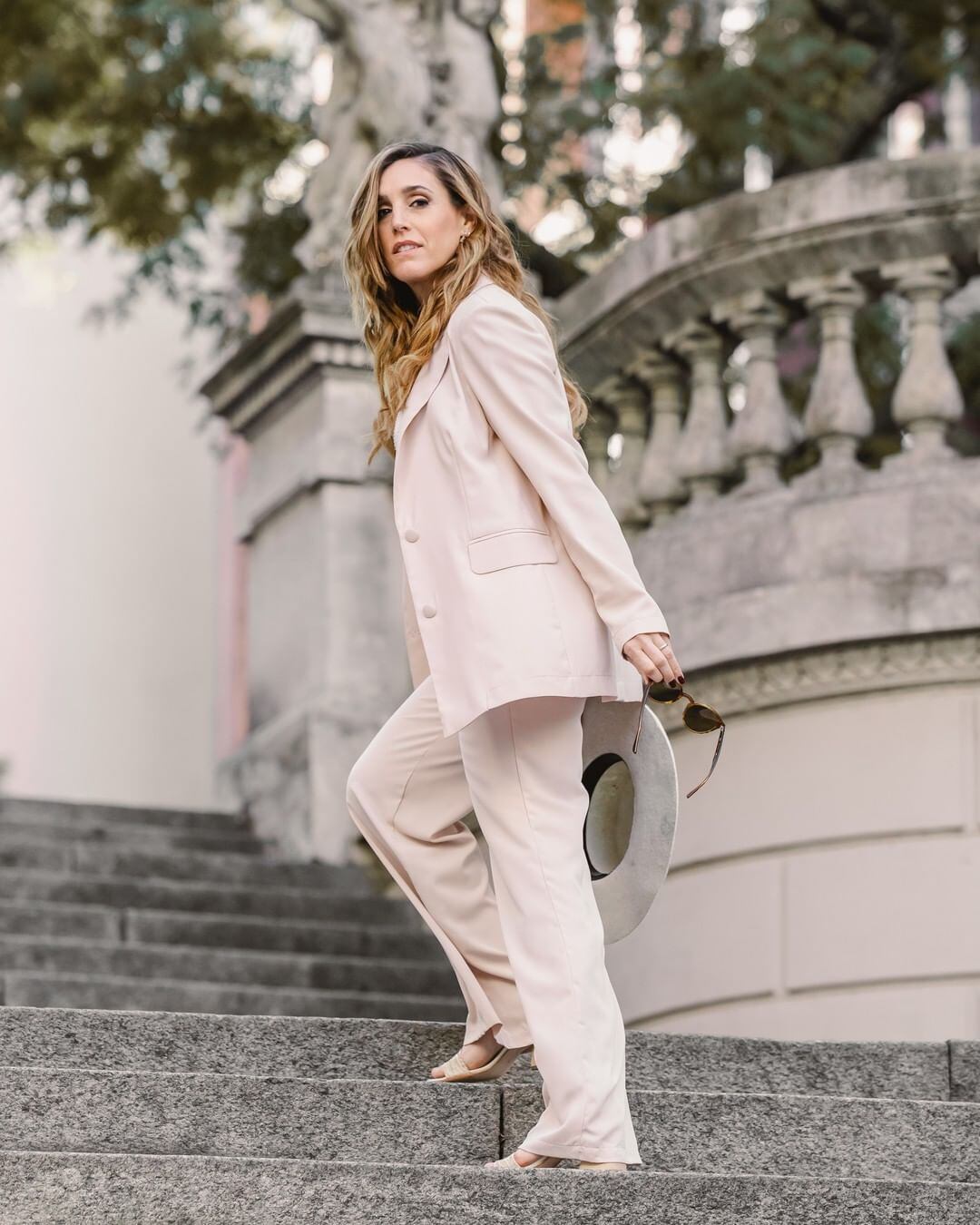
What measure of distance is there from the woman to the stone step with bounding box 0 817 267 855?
3.98m

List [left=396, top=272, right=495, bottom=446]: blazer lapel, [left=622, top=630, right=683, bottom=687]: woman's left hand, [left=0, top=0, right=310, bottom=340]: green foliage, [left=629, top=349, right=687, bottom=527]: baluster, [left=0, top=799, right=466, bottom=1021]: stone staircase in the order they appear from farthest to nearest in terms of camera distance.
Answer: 1. [left=0, top=0, right=310, bottom=340]: green foliage
2. [left=629, top=349, right=687, bottom=527]: baluster
3. [left=0, top=799, right=466, bottom=1021]: stone staircase
4. [left=396, top=272, right=495, bottom=446]: blazer lapel
5. [left=622, top=630, right=683, bottom=687]: woman's left hand

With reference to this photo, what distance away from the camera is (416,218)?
4.89 meters

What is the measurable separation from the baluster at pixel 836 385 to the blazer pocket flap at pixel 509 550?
3096mm

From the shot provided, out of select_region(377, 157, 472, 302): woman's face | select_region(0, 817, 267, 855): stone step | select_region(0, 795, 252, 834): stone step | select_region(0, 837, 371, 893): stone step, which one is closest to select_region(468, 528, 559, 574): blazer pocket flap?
select_region(377, 157, 472, 302): woman's face

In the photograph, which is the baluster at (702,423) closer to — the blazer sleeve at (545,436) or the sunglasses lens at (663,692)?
the blazer sleeve at (545,436)

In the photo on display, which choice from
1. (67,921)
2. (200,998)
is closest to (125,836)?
(67,921)

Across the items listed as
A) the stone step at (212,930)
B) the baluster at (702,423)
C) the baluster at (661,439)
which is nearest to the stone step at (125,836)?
the stone step at (212,930)

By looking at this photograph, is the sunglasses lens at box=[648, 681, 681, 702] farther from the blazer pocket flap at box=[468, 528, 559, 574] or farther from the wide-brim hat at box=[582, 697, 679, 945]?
the blazer pocket flap at box=[468, 528, 559, 574]

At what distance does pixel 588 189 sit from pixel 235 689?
1164 centimetres

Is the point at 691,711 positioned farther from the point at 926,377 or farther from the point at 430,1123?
the point at 926,377

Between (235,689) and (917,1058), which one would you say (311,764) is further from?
(235,689)

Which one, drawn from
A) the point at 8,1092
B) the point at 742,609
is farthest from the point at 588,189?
the point at 8,1092

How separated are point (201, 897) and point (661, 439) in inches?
81.9

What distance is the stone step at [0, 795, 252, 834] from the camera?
9.18m
